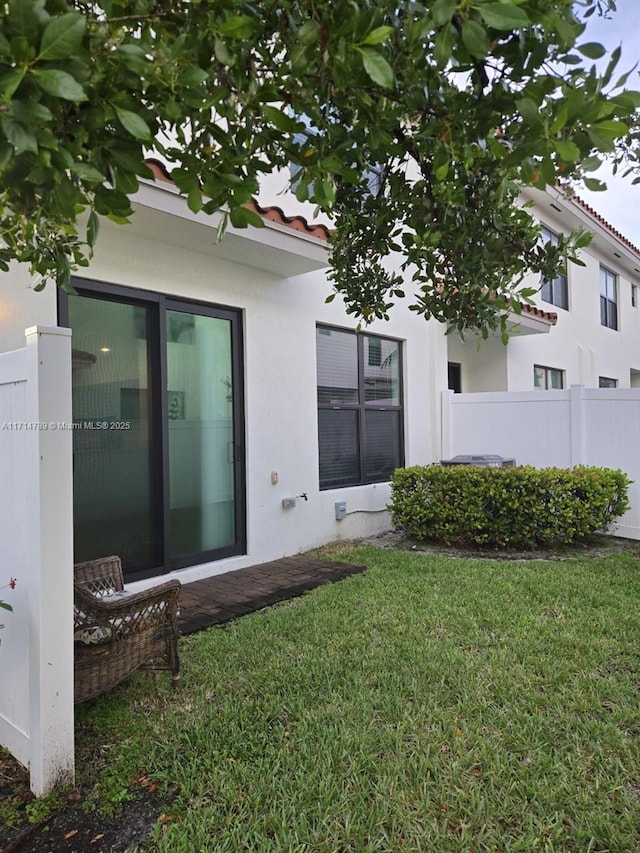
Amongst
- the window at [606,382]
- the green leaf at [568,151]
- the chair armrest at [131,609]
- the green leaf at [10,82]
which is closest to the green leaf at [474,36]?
the green leaf at [568,151]

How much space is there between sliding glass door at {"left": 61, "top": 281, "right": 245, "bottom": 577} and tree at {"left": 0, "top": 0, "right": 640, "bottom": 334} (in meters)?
2.95

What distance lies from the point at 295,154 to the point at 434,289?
49.6 inches

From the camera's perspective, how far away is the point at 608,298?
15.9 meters

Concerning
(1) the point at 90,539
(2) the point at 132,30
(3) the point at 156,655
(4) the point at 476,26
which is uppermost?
(2) the point at 132,30

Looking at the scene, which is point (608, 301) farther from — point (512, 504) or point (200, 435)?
point (200, 435)

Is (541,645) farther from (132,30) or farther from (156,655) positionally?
(132,30)

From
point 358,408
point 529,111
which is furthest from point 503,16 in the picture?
point 358,408

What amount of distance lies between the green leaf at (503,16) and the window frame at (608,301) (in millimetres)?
16175

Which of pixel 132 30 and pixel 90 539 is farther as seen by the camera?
pixel 90 539

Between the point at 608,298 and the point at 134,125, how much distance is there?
1749 centimetres

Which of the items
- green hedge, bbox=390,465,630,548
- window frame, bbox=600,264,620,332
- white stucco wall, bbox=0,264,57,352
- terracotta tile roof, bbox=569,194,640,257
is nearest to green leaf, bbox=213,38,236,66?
white stucco wall, bbox=0,264,57,352

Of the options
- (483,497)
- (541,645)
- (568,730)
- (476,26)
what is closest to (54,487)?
(476,26)

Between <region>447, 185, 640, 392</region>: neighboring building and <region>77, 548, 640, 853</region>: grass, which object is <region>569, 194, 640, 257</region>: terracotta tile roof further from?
<region>77, 548, 640, 853</region>: grass

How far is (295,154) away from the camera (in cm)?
168
